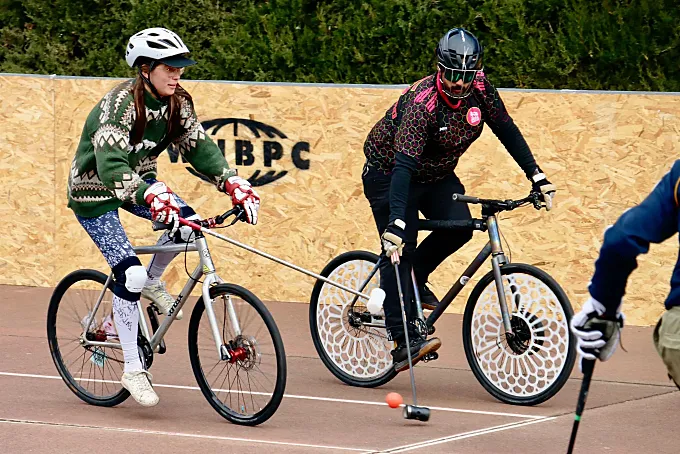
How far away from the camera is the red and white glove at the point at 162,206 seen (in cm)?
590

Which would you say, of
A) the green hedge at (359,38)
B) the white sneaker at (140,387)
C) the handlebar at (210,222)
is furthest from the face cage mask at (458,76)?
the green hedge at (359,38)

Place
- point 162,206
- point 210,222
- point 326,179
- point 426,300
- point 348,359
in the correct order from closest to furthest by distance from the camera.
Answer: point 162,206 < point 210,222 < point 426,300 < point 348,359 < point 326,179

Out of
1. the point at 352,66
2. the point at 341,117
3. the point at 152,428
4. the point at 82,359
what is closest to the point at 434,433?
the point at 152,428

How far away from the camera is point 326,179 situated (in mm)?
9312

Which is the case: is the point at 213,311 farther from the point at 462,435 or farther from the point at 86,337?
the point at 462,435

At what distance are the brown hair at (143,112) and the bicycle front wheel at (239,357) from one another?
0.87 meters

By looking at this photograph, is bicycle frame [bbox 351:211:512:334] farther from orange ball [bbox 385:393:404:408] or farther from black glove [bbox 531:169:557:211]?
orange ball [bbox 385:393:404:408]

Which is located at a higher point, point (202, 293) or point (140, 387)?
point (202, 293)

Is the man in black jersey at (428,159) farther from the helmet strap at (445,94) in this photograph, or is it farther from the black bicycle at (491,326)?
the black bicycle at (491,326)

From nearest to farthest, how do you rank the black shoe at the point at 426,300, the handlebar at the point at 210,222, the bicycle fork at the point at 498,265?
the handlebar at the point at 210,222
the bicycle fork at the point at 498,265
the black shoe at the point at 426,300

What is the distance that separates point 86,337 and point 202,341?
0.85m

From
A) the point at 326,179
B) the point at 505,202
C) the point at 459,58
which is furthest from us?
the point at 326,179

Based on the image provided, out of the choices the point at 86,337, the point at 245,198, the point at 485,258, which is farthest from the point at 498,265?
the point at 86,337

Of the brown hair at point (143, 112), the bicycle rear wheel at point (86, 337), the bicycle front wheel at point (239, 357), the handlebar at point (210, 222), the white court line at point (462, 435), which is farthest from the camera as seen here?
the bicycle rear wheel at point (86, 337)
